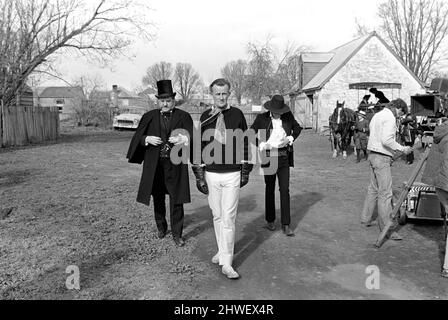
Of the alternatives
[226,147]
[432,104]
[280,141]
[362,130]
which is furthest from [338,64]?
[226,147]

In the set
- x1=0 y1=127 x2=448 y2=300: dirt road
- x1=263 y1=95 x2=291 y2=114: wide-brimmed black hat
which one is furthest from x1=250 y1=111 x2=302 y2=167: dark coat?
x1=0 y1=127 x2=448 y2=300: dirt road

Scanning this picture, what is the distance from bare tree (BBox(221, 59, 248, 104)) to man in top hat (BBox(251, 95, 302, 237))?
60.7 meters

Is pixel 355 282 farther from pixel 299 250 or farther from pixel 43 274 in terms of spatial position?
pixel 43 274

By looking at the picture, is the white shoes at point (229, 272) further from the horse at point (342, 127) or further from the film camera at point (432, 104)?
the horse at point (342, 127)

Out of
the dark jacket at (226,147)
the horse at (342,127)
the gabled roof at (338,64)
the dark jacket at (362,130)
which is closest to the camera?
the dark jacket at (226,147)

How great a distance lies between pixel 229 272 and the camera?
14.1 feet

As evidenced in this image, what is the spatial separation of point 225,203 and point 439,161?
7.28 feet

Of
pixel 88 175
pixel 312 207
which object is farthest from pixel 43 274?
pixel 88 175

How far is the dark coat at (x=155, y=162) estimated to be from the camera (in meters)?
5.37

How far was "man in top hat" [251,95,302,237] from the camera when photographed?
5840 millimetres

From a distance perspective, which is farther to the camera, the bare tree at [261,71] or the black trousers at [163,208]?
the bare tree at [261,71]

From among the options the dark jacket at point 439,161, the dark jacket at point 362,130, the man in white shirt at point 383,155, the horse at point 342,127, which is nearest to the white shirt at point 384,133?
the man in white shirt at point 383,155

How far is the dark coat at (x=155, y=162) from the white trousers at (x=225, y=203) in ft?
3.22

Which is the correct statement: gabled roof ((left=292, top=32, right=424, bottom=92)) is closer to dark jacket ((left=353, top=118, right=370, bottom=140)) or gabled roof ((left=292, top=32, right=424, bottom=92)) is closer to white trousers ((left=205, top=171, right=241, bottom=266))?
dark jacket ((left=353, top=118, right=370, bottom=140))
